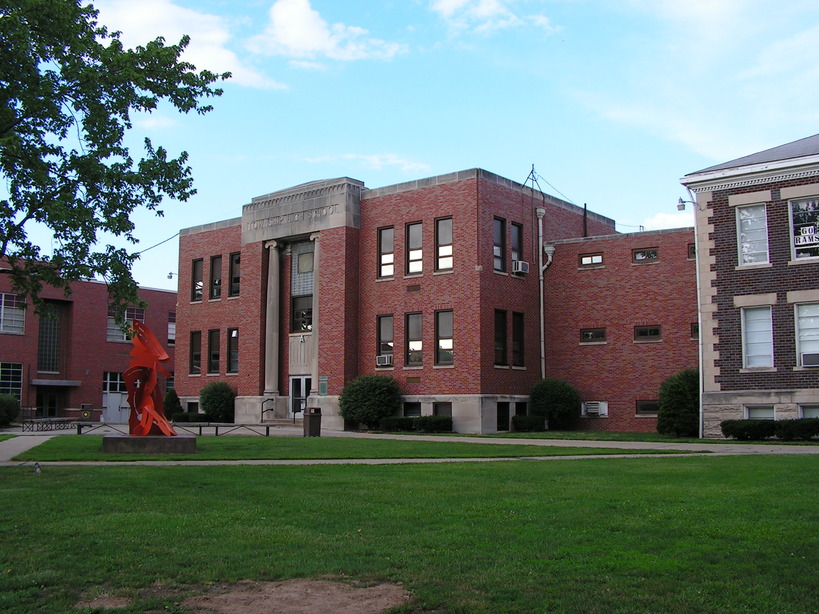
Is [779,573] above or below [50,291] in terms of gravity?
below

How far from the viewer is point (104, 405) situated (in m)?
57.8

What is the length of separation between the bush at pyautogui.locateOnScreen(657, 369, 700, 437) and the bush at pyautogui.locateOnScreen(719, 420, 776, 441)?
2329 mm

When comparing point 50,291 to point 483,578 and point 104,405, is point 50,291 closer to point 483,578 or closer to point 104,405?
point 104,405

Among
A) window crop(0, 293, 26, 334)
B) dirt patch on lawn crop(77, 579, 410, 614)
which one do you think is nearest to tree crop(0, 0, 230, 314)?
dirt patch on lawn crop(77, 579, 410, 614)

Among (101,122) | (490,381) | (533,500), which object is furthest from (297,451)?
(490,381)

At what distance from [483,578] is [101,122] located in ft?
47.6

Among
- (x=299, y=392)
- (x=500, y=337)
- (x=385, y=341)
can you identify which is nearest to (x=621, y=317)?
(x=500, y=337)

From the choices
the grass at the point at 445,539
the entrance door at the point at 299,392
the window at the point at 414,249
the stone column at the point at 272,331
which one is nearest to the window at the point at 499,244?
the window at the point at 414,249

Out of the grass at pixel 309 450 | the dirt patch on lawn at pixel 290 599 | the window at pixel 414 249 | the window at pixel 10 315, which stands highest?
the window at pixel 414 249

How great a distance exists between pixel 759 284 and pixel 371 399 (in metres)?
15.2

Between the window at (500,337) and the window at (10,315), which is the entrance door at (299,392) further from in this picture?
the window at (10,315)

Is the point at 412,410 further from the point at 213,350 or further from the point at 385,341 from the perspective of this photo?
the point at 213,350

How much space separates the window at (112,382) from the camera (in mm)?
58312

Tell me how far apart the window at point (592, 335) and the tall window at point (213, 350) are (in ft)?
60.9
